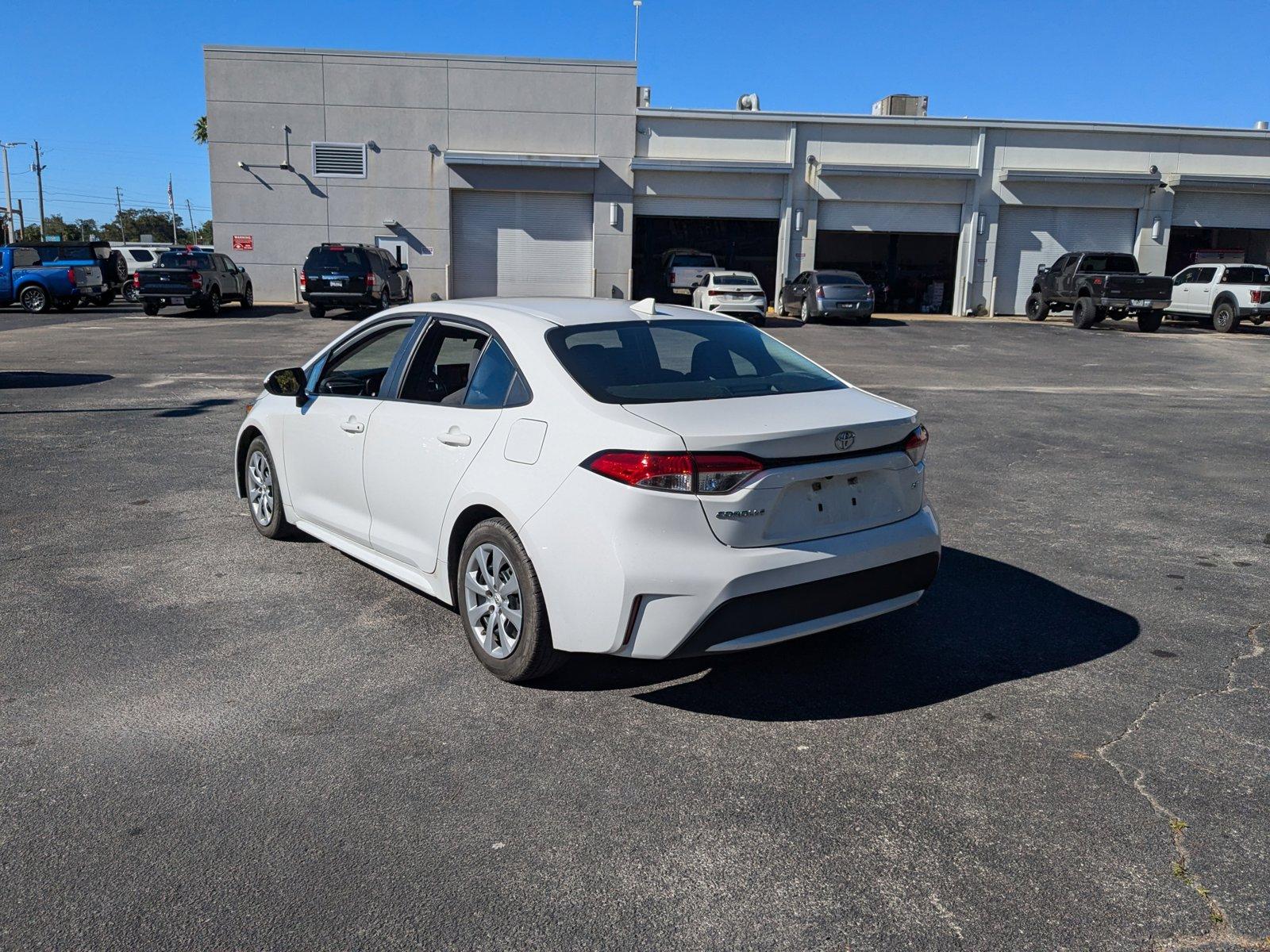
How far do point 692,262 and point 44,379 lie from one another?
920 inches

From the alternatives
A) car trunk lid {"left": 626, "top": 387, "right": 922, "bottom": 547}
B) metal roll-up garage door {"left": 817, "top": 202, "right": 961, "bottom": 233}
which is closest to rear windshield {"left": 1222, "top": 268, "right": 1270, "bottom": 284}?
metal roll-up garage door {"left": 817, "top": 202, "right": 961, "bottom": 233}

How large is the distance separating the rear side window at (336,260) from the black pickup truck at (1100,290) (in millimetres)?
19892

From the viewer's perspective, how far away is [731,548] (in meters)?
3.74

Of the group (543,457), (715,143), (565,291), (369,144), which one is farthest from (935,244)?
(543,457)

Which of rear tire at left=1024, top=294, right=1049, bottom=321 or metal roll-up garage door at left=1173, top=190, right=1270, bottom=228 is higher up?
metal roll-up garage door at left=1173, top=190, right=1270, bottom=228

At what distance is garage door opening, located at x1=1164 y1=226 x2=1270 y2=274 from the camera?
36.9 m

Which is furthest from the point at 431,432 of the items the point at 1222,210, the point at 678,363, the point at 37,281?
Result: the point at 1222,210

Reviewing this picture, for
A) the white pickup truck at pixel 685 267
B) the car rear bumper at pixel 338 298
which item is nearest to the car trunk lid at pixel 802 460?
the car rear bumper at pixel 338 298

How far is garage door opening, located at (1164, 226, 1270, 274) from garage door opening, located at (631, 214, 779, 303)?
1399cm

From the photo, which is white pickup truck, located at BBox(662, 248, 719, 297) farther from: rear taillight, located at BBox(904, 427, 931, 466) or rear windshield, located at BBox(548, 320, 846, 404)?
rear taillight, located at BBox(904, 427, 931, 466)

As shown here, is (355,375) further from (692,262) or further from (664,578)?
(692,262)

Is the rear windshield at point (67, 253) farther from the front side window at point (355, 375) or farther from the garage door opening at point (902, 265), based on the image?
the front side window at point (355, 375)

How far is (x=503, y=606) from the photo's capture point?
13.8 ft

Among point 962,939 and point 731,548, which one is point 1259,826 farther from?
point 731,548
